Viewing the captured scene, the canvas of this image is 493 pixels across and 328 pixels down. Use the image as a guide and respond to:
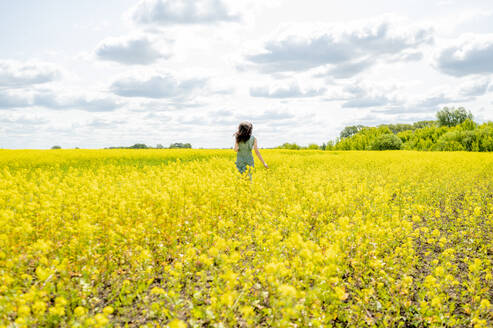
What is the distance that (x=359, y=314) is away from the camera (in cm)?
411

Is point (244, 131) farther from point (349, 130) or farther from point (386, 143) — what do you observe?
point (349, 130)

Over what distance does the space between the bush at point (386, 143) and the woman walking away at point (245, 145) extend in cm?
5070

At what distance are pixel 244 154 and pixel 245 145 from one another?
35 centimetres

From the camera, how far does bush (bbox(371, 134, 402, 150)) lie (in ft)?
183

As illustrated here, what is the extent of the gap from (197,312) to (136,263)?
1800mm

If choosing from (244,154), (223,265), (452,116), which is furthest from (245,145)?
(452,116)

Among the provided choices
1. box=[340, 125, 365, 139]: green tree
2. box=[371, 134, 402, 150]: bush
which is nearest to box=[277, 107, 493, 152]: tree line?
box=[371, 134, 402, 150]: bush

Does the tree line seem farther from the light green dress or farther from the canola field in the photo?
the canola field

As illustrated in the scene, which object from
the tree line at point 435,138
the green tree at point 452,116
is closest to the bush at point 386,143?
the tree line at point 435,138

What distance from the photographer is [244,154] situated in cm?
996

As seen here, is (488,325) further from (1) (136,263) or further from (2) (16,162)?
(2) (16,162)

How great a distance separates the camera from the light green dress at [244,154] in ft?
31.7

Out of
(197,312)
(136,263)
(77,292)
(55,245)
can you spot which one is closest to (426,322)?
(197,312)

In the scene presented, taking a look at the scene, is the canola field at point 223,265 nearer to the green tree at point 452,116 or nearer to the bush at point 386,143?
the bush at point 386,143
